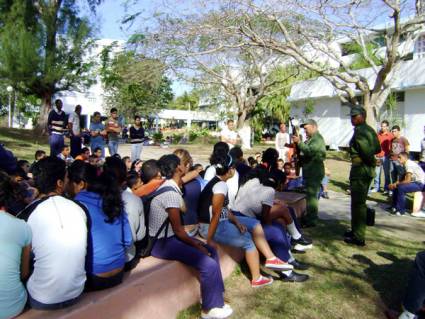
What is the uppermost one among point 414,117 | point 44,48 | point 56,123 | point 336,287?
point 44,48

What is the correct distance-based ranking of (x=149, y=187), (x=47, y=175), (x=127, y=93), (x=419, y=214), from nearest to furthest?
1. (x=47, y=175)
2. (x=149, y=187)
3. (x=419, y=214)
4. (x=127, y=93)

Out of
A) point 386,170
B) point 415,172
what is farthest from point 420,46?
point 415,172

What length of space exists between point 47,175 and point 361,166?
398cm

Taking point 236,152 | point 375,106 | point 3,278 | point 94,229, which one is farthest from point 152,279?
point 375,106

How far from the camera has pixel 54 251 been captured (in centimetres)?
258

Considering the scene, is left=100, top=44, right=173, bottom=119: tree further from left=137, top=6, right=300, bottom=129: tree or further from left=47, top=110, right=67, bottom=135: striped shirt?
left=47, top=110, right=67, bottom=135: striped shirt

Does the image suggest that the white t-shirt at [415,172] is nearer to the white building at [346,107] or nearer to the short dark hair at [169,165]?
the short dark hair at [169,165]

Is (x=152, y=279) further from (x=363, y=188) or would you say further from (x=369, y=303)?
(x=363, y=188)

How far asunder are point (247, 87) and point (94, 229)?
71.0 feet

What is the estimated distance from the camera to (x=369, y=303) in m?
3.80

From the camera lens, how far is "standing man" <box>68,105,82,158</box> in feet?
30.2

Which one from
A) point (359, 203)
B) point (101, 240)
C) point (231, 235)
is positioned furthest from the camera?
point (359, 203)

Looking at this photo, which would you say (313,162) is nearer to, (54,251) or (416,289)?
(416,289)

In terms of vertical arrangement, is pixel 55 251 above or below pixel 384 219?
above
